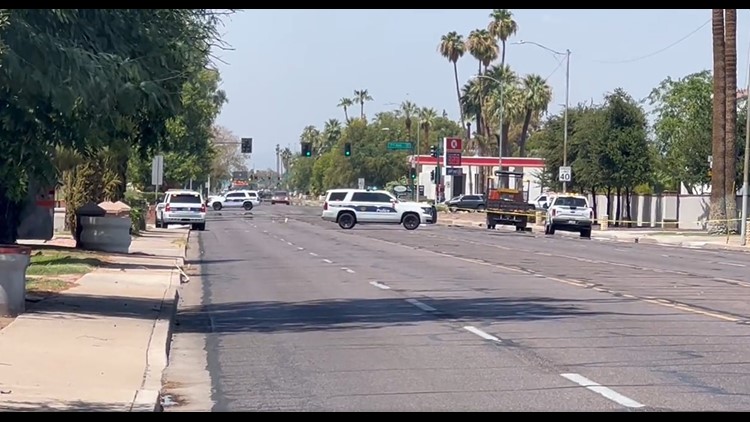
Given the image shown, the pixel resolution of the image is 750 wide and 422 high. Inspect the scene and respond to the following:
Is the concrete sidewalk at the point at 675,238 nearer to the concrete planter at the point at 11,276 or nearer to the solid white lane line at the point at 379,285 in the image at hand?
the solid white lane line at the point at 379,285

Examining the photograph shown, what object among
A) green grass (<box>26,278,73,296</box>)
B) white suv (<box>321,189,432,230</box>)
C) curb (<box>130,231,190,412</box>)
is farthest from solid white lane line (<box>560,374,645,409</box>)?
white suv (<box>321,189,432,230</box>)

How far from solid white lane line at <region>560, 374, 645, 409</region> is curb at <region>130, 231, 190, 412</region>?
3.95 metres

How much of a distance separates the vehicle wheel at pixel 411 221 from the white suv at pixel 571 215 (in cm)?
659

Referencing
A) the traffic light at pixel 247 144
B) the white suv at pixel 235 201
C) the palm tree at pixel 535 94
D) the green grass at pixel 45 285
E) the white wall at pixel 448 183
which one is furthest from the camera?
the white wall at pixel 448 183

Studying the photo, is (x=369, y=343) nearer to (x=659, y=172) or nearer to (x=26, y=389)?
(x=26, y=389)

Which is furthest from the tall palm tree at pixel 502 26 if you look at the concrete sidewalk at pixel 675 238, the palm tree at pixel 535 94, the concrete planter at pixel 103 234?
the concrete planter at pixel 103 234

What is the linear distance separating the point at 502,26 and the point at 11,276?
93.6 meters

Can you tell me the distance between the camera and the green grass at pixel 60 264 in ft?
87.2

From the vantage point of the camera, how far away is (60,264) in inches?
1131

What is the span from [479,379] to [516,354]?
201 centimetres

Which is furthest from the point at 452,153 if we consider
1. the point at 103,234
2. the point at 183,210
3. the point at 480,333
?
the point at 480,333

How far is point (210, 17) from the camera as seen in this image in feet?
61.7

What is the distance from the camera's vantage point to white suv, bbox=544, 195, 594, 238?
2360 inches

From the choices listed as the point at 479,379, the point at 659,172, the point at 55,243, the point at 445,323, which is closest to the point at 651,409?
the point at 479,379
